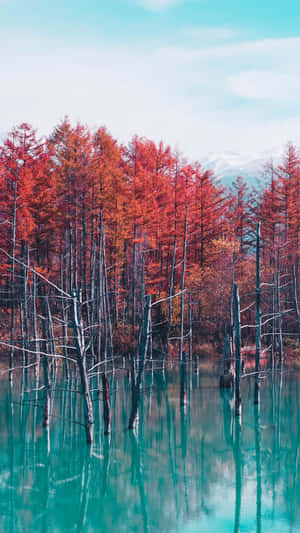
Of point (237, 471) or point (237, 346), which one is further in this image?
point (237, 346)

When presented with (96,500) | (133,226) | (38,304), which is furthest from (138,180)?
(96,500)

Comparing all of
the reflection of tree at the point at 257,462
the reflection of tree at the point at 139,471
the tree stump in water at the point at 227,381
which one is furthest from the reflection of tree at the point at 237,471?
the tree stump in water at the point at 227,381

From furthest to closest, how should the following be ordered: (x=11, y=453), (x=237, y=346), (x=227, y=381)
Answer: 1. (x=227, y=381)
2. (x=237, y=346)
3. (x=11, y=453)

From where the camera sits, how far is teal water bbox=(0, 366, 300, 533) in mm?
12102

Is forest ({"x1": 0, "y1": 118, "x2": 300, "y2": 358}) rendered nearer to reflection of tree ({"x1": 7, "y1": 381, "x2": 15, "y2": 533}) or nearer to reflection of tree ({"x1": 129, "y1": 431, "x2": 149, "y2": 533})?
reflection of tree ({"x1": 7, "y1": 381, "x2": 15, "y2": 533})

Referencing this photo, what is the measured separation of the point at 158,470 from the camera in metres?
15.3

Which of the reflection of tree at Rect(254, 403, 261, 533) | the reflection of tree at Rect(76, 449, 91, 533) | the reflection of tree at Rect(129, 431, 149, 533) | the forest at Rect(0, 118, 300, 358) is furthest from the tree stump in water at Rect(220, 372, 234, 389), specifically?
the reflection of tree at Rect(76, 449, 91, 533)

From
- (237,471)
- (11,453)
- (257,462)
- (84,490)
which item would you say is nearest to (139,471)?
(84,490)

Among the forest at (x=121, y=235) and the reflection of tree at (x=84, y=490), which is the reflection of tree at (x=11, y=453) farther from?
the forest at (x=121, y=235)

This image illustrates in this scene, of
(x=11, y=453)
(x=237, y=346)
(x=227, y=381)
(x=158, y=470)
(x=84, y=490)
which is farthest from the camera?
(x=227, y=381)

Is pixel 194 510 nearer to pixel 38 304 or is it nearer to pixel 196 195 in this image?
pixel 38 304

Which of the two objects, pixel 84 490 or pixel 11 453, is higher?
pixel 11 453

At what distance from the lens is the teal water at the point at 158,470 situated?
12102 millimetres

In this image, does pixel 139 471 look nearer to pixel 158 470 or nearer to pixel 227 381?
pixel 158 470
